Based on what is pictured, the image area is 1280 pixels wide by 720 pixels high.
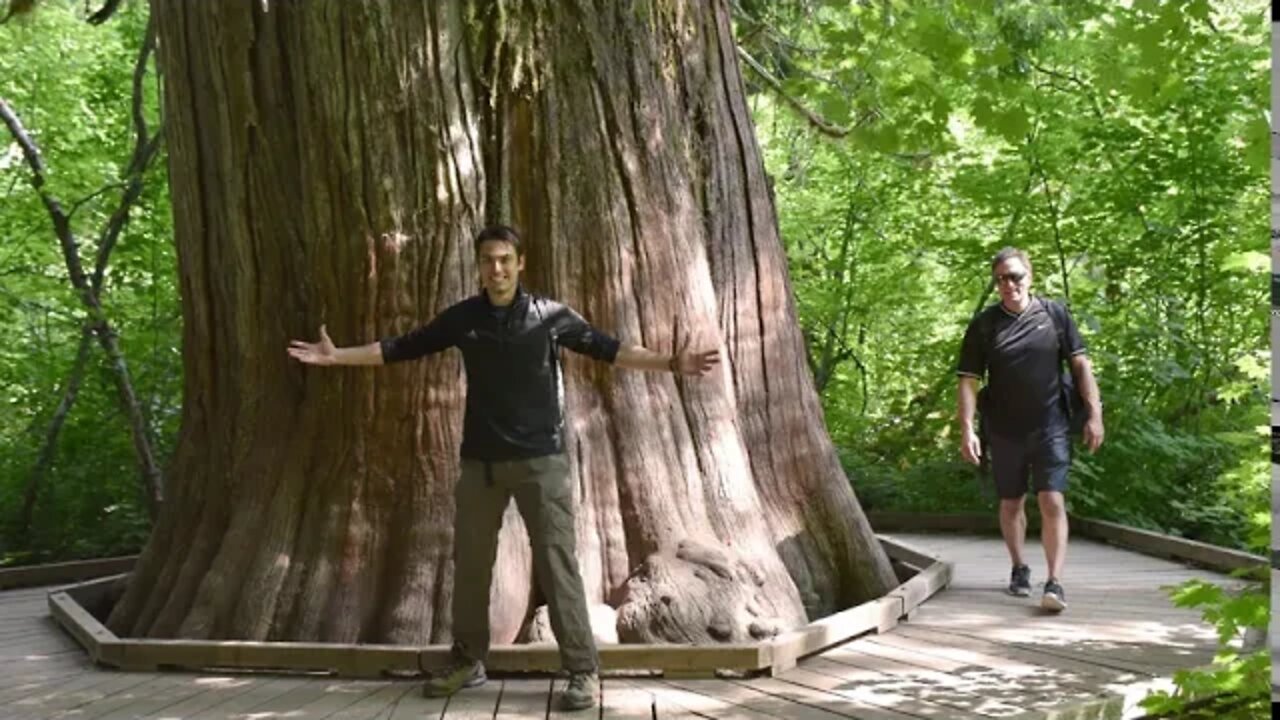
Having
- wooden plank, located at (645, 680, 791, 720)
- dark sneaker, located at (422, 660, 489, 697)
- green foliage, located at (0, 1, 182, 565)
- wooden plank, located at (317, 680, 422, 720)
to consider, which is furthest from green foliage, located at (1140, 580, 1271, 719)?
green foliage, located at (0, 1, 182, 565)

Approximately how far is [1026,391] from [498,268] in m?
2.93

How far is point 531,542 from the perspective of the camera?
492cm

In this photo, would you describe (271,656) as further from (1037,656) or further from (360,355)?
(1037,656)

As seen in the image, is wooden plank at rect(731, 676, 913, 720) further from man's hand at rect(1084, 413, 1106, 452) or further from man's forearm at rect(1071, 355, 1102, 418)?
man's forearm at rect(1071, 355, 1102, 418)

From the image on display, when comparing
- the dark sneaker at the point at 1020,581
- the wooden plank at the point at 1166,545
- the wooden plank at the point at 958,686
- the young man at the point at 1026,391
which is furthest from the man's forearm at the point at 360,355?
the wooden plank at the point at 1166,545

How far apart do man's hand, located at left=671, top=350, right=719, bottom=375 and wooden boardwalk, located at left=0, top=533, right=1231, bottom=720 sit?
1.10 metres

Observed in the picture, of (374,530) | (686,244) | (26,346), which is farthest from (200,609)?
(26,346)

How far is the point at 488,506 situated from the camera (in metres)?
4.96

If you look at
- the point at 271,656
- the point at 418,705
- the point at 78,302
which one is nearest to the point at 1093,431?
the point at 418,705

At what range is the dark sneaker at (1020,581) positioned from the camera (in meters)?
7.00

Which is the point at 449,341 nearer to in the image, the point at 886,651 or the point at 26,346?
the point at 886,651

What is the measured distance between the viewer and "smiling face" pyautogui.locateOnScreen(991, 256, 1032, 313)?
666 cm

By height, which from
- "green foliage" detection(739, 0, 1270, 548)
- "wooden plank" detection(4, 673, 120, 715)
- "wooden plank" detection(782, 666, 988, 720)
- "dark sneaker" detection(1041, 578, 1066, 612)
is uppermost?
"green foliage" detection(739, 0, 1270, 548)

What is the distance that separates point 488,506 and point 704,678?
3.39ft
